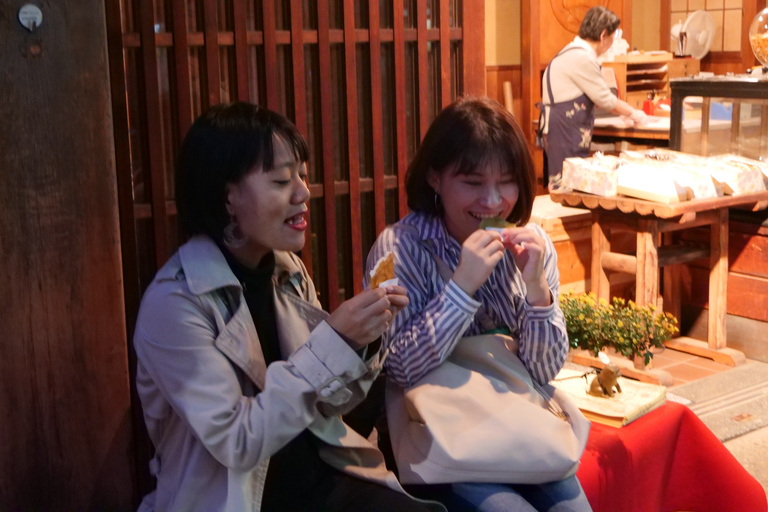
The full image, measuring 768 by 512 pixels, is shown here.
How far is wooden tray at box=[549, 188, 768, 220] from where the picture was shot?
15.2 ft

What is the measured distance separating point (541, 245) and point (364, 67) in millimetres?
1050

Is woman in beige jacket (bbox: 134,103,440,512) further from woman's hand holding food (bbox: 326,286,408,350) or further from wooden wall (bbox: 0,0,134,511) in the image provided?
wooden wall (bbox: 0,0,134,511)

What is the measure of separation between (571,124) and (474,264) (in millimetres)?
5226

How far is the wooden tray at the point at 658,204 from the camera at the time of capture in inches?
182

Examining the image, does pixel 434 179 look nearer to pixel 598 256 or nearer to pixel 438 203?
pixel 438 203

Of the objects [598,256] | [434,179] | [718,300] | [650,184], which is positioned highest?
[434,179]

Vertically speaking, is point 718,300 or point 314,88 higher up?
point 314,88

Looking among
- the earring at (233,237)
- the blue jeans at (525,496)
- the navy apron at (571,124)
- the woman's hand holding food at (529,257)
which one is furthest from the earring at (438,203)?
the navy apron at (571,124)

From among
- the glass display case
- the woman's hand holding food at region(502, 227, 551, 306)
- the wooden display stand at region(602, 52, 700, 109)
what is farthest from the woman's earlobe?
the wooden display stand at region(602, 52, 700, 109)

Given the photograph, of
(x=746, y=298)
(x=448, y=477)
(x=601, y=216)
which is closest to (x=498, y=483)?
(x=448, y=477)

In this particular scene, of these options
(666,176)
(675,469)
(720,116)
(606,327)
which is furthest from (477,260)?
(720,116)

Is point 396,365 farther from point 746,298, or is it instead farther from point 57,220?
point 746,298

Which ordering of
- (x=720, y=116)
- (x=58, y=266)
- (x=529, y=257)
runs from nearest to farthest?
(x=58, y=266), (x=529, y=257), (x=720, y=116)

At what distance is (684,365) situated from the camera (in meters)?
5.01
